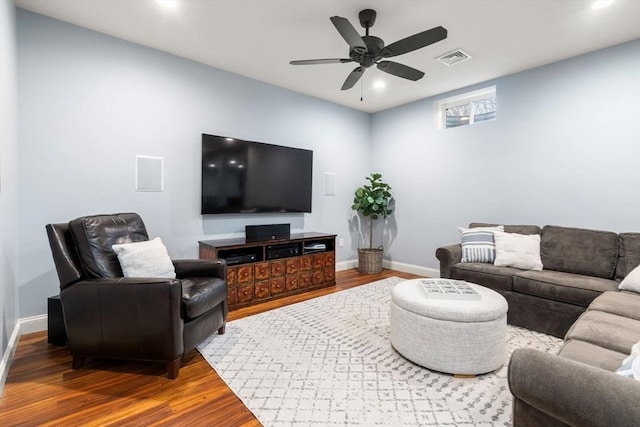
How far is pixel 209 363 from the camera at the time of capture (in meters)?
2.18

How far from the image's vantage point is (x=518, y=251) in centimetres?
315

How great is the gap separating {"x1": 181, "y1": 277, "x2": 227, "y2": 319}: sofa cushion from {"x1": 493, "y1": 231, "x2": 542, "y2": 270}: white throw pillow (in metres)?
2.78

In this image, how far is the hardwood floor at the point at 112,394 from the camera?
162cm

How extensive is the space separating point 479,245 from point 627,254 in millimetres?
1187

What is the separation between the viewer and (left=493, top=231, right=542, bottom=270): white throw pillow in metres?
3.07

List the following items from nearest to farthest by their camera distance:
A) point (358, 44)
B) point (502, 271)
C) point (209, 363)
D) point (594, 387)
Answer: point (594, 387) < point (209, 363) < point (358, 44) < point (502, 271)

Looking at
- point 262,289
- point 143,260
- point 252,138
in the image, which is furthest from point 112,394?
point 252,138

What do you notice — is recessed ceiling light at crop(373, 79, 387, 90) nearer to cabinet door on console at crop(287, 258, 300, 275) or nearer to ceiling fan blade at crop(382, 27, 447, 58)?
ceiling fan blade at crop(382, 27, 447, 58)

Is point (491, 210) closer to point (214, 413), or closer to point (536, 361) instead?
point (536, 361)

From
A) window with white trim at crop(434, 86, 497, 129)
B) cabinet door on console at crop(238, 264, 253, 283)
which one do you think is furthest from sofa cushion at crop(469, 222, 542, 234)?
cabinet door on console at crop(238, 264, 253, 283)

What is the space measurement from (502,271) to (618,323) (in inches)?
51.7

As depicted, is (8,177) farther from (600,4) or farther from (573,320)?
(600,4)

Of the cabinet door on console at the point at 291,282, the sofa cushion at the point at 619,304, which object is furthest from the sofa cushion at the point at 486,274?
the cabinet door on console at the point at 291,282

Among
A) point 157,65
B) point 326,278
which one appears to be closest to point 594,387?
point 326,278
